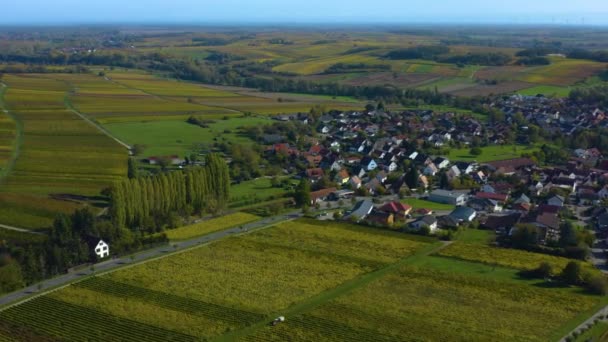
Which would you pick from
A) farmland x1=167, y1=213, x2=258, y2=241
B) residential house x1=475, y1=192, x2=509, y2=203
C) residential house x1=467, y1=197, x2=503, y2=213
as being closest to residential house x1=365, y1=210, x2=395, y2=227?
residential house x1=467, y1=197, x2=503, y2=213

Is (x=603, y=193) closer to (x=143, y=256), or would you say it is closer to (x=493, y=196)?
(x=493, y=196)

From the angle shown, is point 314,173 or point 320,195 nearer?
point 320,195

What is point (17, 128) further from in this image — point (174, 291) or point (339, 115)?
point (174, 291)

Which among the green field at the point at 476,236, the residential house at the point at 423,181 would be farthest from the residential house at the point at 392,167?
the green field at the point at 476,236

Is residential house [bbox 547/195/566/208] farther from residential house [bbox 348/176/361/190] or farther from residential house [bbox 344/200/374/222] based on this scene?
residential house [bbox 348/176/361/190]

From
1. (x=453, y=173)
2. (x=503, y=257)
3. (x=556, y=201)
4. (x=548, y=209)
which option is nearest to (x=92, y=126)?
(x=453, y=173)

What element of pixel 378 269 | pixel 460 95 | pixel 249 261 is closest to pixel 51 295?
pixel 249 261
